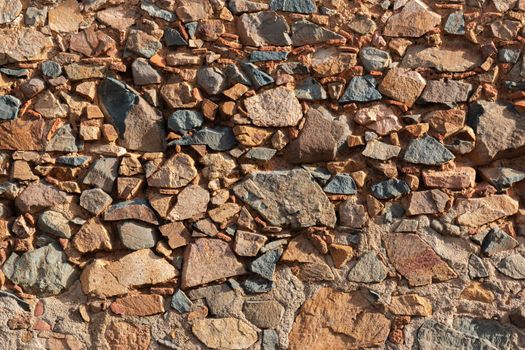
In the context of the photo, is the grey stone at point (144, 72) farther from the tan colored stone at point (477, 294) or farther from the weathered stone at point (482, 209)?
the tan colored stone at point (477, 294)

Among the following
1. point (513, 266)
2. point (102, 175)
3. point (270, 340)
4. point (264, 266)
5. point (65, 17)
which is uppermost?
point (65, 17)

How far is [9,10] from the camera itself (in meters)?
3.09

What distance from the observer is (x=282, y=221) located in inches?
117

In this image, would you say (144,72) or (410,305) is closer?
(410,305)

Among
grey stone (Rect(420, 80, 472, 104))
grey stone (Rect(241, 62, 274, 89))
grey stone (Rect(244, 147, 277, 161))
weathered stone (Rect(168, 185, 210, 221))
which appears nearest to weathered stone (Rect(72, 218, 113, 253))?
weathered stone (Rect(168, 185, 210, 221))

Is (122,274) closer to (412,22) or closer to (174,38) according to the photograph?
(174,38)

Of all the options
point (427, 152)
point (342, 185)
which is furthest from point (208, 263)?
point (427, 152)

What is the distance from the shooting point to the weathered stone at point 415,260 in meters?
2.93

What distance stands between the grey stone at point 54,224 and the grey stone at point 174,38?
90cm

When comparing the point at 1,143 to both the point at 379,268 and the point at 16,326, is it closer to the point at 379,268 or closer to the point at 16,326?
the point at 16,326

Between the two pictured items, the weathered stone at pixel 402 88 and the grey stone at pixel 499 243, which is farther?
the weathered stone at pixel 402 88

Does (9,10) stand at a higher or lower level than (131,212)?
higher

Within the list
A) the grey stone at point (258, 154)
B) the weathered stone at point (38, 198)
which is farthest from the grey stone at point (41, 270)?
the grey stone at point (258, 154)

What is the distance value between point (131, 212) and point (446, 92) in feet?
4.83
